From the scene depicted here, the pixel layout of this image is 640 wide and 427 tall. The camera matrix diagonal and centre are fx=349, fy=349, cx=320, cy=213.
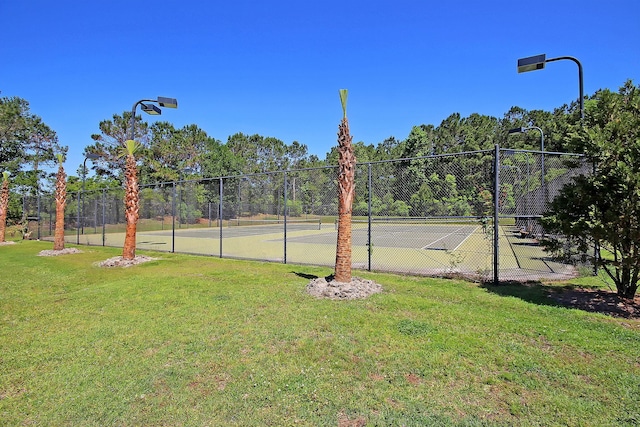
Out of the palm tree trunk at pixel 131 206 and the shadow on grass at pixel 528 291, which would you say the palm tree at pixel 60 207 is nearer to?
the palm tree trunk at pixel 131 206

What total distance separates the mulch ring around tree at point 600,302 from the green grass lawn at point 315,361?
0.30m

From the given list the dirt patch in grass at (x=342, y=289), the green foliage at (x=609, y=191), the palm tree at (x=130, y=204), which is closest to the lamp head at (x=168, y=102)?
the palm tree at (x=130, y=204)

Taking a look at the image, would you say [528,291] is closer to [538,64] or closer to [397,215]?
[538,64]

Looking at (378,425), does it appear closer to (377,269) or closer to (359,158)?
(377,269)

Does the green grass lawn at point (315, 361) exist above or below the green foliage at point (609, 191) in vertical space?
below

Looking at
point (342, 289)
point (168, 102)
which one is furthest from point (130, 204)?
point (342, 289)

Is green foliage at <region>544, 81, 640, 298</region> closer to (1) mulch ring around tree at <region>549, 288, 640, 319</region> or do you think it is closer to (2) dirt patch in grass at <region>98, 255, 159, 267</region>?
(1) mulch ring around tree at <region>549, 288, 640, 319</region>

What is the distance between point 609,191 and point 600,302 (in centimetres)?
174

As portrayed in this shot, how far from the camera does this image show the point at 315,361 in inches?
137

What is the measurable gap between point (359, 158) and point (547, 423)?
148 ft

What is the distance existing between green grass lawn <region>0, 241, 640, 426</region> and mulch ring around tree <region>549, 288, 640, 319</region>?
302 millimetres

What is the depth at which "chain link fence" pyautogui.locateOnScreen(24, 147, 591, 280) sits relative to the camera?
8.32m

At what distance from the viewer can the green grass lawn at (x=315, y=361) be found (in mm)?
2646

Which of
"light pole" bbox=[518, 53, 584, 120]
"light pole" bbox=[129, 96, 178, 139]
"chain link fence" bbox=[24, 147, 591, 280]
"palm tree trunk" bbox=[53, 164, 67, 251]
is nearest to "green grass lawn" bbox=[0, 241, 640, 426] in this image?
"chain link fence" bbox=[24, 147, 591, 280]
